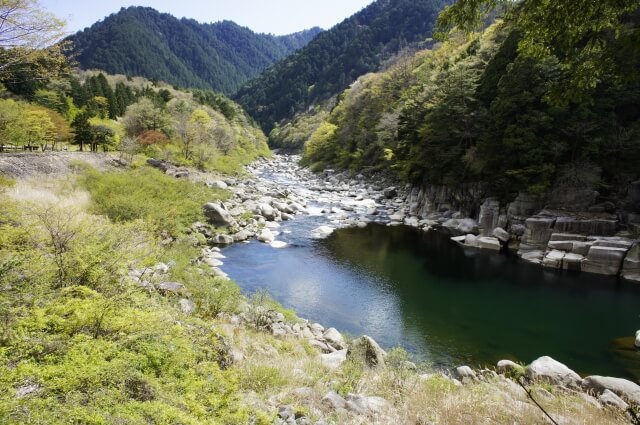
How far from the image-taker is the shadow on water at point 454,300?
11.1m

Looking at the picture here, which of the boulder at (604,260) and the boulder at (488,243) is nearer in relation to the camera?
the boulder at (604,260)

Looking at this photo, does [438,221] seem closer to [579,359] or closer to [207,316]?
[579,359]

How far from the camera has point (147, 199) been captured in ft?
58.7

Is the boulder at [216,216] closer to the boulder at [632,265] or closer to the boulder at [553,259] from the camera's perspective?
the boulder at [553,259]

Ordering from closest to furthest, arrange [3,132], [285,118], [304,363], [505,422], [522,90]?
[505,422], [304,363], [522,90], [3,132], [285,118]

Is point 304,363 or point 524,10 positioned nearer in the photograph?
point 524,10

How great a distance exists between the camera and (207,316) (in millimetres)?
8977

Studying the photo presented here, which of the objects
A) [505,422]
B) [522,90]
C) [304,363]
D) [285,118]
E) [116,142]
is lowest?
[304,363]

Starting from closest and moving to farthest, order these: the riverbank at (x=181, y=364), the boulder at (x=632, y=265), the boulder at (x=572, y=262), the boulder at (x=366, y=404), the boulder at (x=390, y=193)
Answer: the riverbank at (x=181, y=364) < the boulder at (x=366, y=404) < the boulder at (x=632, y=265) < the boulder at (x=572, y=262) < the boulder at (x=390, y=193)

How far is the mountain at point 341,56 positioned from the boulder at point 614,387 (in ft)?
361

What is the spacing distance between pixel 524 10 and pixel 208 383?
696 cm

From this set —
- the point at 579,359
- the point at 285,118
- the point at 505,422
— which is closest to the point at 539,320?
the point at 579,359

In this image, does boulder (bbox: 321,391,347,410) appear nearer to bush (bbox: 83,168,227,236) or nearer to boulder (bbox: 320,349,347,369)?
boulder (bbox: 320,349,347,369)

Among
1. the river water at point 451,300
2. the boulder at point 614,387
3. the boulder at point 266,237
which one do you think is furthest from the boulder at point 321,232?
→ the boulder at point 614,387
